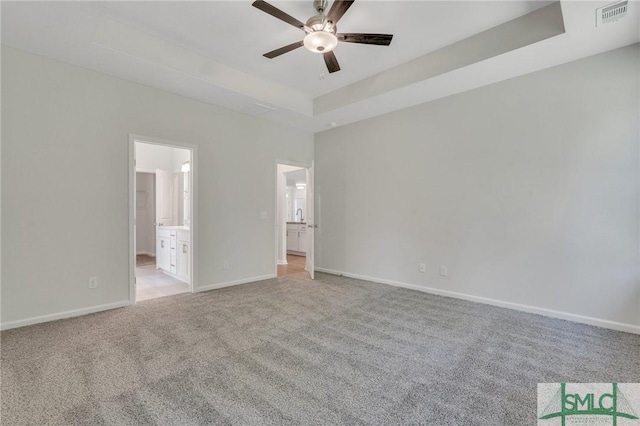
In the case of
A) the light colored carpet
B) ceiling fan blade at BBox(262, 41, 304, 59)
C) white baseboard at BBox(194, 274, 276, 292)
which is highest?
ceiling fan blade at BBox(262, 41, 304, 59)

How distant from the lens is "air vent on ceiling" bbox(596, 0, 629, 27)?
7.56 ft

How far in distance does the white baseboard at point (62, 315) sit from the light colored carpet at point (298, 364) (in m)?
0.13

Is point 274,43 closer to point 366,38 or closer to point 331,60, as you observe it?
point 331,60

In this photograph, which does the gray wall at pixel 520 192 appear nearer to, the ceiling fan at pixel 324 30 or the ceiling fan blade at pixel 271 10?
the ceiling fan at pixel 324 30

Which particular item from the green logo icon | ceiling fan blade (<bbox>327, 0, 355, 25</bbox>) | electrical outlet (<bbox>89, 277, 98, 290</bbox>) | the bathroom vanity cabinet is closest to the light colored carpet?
the green logo icon

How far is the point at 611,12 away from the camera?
237cm

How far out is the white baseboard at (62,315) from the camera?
9.41 ft

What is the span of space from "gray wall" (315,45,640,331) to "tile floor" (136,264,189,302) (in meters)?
3.14

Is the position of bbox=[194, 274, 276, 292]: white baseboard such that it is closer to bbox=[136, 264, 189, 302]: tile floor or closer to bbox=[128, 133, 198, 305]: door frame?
bbox=[128, 133, 198, 305]: door frame

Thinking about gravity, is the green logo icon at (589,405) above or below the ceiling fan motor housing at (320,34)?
below

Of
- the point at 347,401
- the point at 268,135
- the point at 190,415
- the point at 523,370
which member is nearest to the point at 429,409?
the point at 347,401

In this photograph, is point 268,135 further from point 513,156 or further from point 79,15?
point 513,156

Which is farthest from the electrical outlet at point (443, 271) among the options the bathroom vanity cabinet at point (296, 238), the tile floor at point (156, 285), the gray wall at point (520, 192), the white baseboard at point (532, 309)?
the bathroom vanity cabinet at point (296, 238)

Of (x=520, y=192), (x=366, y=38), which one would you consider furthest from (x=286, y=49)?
(x=520, y=192)
